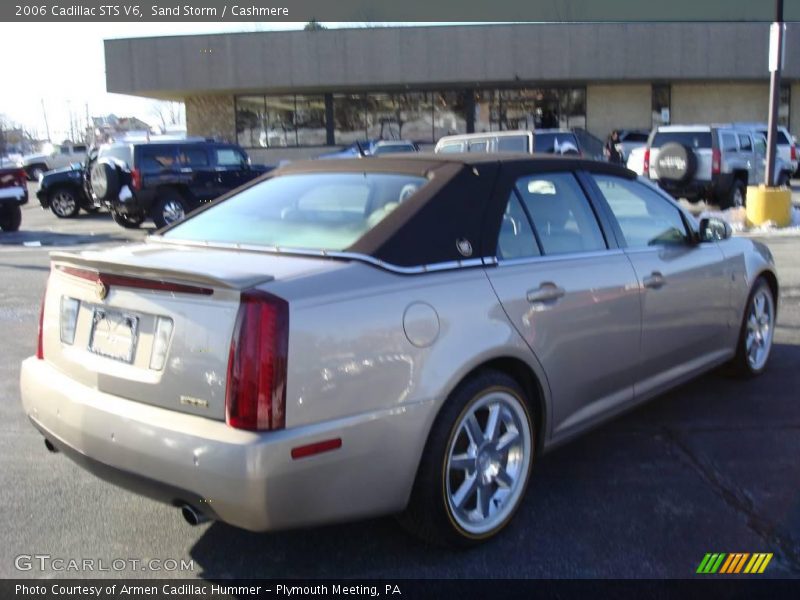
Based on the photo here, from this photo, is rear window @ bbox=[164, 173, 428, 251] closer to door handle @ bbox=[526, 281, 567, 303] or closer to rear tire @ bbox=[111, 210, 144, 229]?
door handle @ bbox=[526, 281, 567, 303]

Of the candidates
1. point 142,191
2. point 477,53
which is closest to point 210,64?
point 477,53

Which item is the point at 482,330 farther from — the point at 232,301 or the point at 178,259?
the point at 178,259

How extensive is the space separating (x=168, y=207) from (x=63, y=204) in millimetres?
5203

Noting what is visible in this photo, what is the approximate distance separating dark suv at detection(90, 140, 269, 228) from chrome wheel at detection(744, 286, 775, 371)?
12575 mm

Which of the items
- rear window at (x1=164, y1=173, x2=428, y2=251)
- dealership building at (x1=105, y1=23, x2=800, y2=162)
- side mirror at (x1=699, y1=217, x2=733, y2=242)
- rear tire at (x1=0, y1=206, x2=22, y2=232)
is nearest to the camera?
rear window at (x1=164, y1=173, x2=428, y2=251)

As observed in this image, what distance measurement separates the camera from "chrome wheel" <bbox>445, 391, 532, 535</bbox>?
327 centimetres

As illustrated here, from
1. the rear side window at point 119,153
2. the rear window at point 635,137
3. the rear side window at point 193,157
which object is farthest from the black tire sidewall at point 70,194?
the rear window at point 635,137

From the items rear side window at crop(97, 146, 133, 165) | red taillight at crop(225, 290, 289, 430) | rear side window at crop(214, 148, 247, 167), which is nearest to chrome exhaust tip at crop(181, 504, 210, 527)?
red taillight at crop(225, 290, 289, 430)

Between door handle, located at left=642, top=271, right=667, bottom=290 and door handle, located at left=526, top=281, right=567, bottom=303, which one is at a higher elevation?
door handle, located at left=526, top=281, right=567, bottom=303

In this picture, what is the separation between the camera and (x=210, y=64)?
3466cm

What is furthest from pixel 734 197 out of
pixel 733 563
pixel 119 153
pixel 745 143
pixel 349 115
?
pixel 349 115

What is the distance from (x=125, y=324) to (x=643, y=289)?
2.56 m

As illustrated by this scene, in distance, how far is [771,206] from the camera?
14.2 meters

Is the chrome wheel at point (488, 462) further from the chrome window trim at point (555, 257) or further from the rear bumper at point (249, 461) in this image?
the chrome window trim at point (555, 257)
